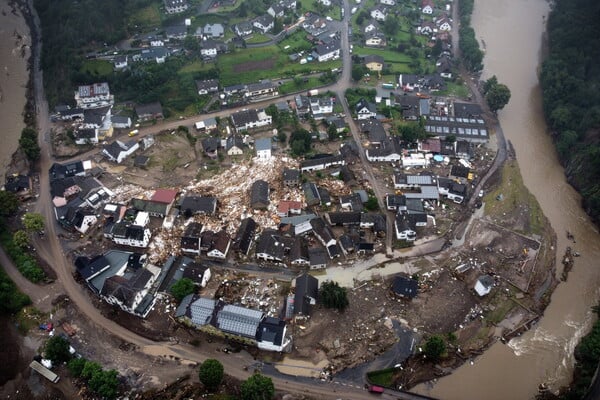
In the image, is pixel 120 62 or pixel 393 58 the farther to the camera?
pixel 393 58

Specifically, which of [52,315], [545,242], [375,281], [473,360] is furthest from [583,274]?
[52,315]

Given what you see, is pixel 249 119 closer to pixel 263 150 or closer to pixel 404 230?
pixel 263 150

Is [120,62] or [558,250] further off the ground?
[120,62]

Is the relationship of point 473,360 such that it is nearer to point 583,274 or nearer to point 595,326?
point 595,326

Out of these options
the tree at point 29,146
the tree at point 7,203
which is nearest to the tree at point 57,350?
Result: the tree at point 7,203

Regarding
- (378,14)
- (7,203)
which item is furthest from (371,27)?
(7,203)

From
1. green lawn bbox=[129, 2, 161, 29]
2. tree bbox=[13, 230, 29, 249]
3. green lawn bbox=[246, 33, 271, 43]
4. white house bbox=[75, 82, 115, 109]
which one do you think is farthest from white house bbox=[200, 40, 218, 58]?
tree bbox=[13, 230, 29, 249]

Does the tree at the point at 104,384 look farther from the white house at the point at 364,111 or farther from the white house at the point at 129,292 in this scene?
the white house at the point at 364,111
